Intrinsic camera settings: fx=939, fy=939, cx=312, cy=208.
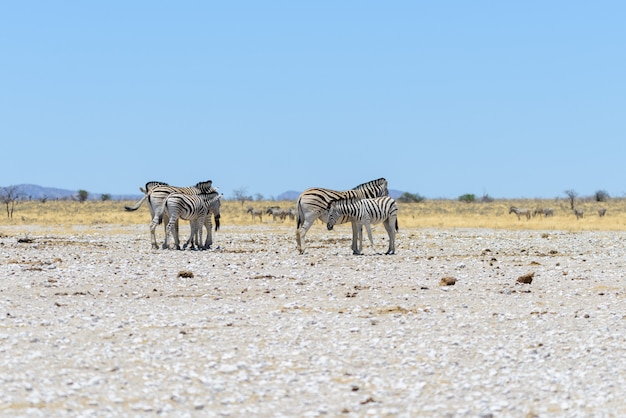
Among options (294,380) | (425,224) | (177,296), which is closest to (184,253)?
(177,296)

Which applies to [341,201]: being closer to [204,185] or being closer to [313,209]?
[313,209]

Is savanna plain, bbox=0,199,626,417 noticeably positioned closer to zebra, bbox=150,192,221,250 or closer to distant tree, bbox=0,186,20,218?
zebra, bbox=150,192,221,250

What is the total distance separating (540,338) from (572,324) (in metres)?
1.24

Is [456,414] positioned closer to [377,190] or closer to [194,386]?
[194,386]

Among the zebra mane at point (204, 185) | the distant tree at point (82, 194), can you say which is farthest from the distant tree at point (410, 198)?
the zebra mane at point (204, 185)

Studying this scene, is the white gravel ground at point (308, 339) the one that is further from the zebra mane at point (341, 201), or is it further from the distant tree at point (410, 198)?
the distant tree at point (410, 198)

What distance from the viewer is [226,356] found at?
10.5 metres

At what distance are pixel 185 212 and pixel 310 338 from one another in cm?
1523

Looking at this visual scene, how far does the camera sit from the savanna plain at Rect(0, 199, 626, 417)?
8.78 m

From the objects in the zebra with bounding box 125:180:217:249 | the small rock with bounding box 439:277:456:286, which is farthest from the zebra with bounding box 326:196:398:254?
the small rock with bounding box 439:277:456:286

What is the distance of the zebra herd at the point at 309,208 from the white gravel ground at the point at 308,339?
349 cm

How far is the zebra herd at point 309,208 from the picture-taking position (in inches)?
983

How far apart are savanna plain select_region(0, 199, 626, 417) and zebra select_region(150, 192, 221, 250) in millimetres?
4473

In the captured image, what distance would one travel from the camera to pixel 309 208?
2520cm
